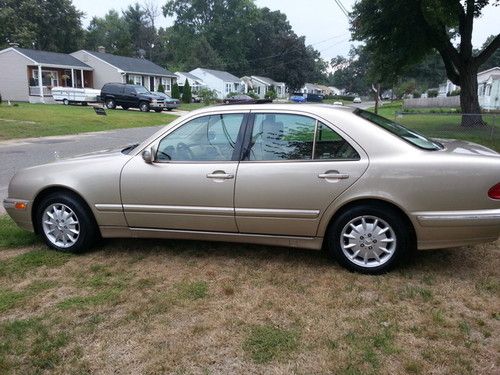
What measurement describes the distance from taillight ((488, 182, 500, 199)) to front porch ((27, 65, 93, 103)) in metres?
41.5

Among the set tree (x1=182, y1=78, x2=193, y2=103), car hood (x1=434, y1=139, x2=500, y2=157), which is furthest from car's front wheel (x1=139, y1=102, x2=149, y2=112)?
car hood (x1=434, y1=139, x2=500, y2=157)

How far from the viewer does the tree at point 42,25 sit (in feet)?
181

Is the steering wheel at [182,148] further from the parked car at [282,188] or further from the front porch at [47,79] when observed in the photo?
the front porch at [47,79]

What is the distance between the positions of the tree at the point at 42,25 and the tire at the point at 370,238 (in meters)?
59.8

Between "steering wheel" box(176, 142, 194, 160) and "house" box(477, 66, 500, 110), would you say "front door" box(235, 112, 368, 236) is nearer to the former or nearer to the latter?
"steering wheel" box(176, 142, 194, 160)

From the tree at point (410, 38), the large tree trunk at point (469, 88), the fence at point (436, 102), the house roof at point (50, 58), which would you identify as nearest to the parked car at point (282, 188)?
the tree at point (410, 38)

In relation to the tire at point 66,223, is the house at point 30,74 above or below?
above

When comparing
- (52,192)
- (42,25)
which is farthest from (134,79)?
(52,192)

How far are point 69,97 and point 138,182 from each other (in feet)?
115

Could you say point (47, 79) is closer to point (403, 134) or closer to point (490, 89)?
point (490, 89)

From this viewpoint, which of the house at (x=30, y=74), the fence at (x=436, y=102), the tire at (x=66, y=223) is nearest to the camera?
the tire at (x=66, y=223)

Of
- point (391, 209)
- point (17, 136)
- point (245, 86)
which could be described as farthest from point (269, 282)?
point (245, 86)

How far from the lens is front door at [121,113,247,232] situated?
4.34 m

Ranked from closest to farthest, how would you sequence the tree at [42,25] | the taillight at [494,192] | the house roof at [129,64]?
the taillight at [494,192], the house roof at [129,64], the tree at [42,25]
